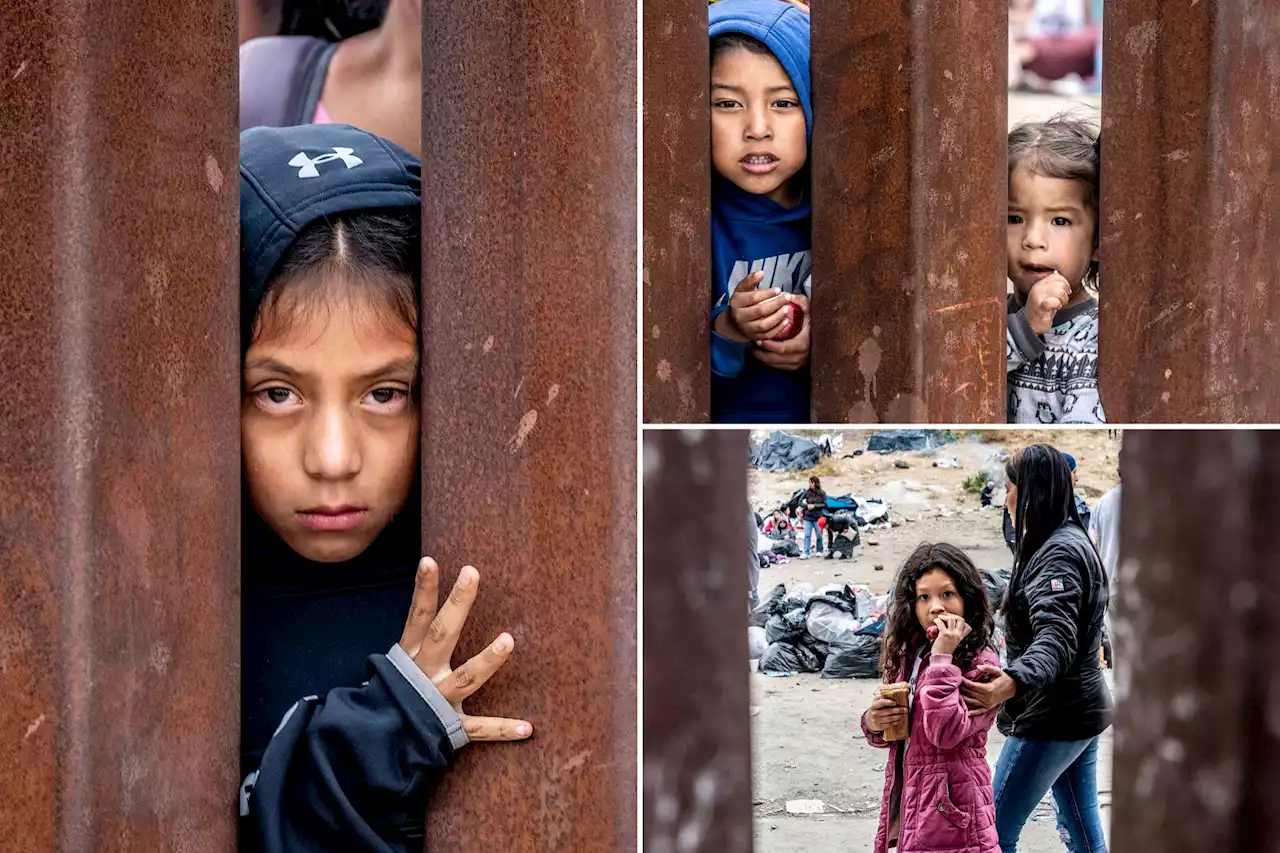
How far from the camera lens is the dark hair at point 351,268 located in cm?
123

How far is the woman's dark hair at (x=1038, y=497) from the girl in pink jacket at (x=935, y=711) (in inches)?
1.9

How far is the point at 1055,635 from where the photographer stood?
3.87ft

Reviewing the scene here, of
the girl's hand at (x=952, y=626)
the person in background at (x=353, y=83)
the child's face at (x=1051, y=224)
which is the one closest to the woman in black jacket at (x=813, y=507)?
the girl's hand at (x=952, y=626)

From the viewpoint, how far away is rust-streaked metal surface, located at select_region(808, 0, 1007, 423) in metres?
1.52

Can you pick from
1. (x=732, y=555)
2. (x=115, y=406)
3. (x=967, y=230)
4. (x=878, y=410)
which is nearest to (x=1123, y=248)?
(x=967, y=230)

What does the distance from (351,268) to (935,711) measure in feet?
2.06

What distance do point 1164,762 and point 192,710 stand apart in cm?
83

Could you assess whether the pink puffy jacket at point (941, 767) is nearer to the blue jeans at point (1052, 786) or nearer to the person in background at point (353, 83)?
the blue jeans at point (1052, 786)

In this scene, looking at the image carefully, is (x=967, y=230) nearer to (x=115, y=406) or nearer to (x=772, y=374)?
(x=772, y=374)

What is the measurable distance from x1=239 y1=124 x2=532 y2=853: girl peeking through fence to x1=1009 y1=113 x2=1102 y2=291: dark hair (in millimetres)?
872

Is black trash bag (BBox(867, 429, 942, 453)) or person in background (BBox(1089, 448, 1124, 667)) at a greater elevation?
black trash bag (BBox(867, 429, 942, 453))

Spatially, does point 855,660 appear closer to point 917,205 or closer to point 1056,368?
point 917,205

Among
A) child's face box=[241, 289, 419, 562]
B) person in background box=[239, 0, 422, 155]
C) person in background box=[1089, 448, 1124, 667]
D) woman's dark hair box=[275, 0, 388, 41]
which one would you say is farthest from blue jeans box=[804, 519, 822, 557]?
woman's dark hair box=[275, 0, 388, 41]

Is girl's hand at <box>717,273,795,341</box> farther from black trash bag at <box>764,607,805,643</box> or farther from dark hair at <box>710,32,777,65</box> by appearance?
black trash bag at <box>764,607,805,643</box>
